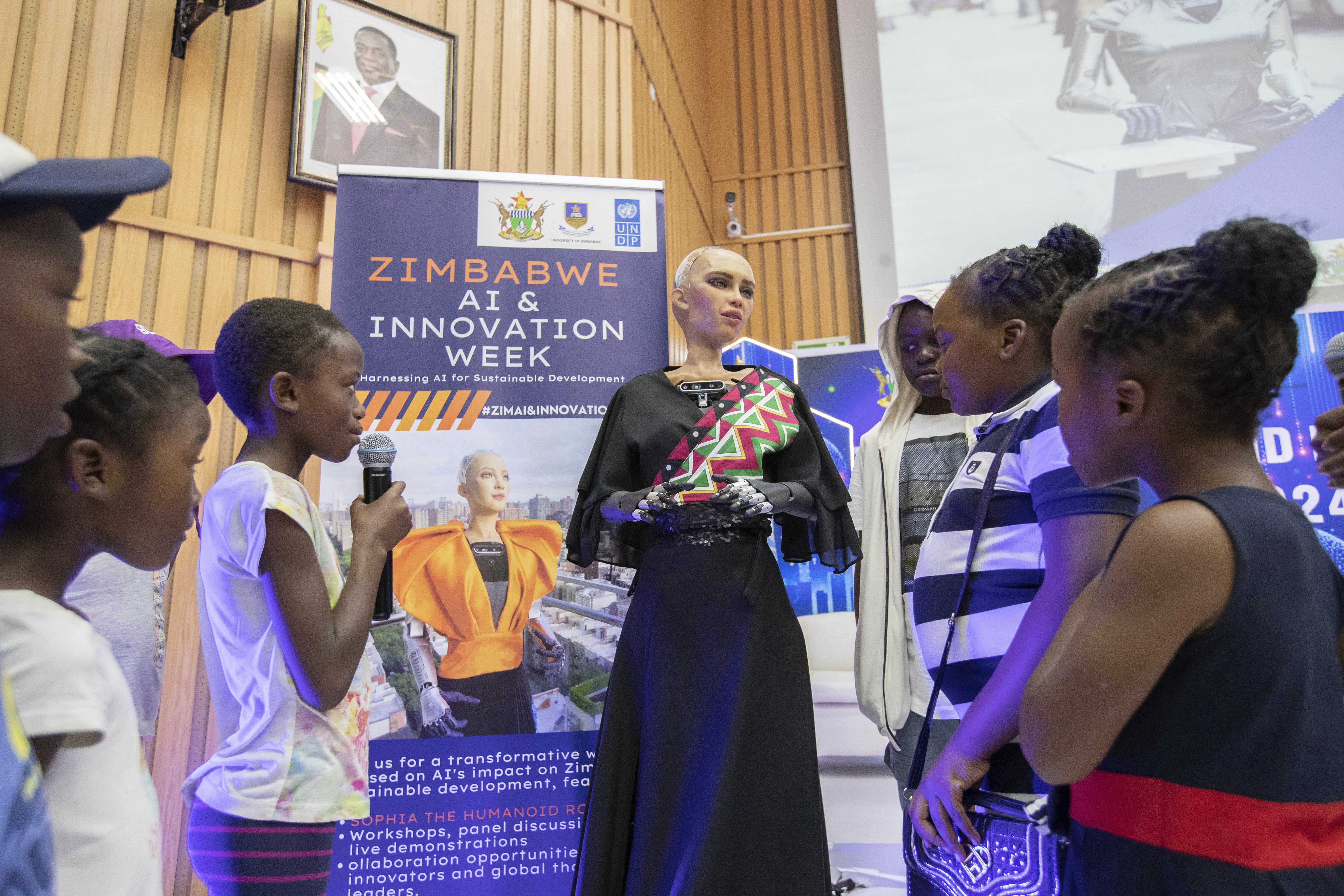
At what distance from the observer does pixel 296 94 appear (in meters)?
3.81

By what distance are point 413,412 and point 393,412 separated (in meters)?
0.06

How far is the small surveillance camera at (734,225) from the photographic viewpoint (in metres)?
8.10

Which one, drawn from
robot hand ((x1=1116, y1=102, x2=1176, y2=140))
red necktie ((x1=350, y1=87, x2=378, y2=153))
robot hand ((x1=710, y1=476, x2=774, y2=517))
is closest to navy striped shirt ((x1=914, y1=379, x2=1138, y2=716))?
robot hand ((x1=710, y1=476, x2=774, y2=517))

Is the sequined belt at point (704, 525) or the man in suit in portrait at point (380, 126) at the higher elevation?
the man in suit in portrait at point (380, 126)

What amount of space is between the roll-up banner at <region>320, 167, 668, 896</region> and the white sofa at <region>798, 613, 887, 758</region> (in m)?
2.31

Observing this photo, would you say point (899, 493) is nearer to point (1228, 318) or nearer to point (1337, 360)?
point (1337, 360)

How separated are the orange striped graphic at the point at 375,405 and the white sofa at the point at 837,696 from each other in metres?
2.84

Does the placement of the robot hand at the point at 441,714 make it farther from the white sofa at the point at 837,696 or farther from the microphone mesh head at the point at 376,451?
the white sofa at the point at 837,696

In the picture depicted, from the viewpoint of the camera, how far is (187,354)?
1.59m

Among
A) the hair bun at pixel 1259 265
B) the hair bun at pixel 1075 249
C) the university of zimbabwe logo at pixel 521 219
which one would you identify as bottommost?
the hair bun at pixel 1259 265

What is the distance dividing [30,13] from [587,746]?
3.47 m

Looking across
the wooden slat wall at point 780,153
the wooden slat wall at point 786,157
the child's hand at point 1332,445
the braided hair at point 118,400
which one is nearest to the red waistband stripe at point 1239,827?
the child's hand at point 1332,445

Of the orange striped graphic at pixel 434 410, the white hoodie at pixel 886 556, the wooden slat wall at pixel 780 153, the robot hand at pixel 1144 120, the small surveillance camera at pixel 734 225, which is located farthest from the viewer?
the wooden slat wall at pixel 780 153

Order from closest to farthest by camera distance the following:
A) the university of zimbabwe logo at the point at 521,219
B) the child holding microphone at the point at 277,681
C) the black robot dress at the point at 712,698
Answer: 1. the child holding microphone at the point at 277,681
2. the black robot dress at the point at 712,698
3. the university of zimbabwe logo at the point at 521,219
